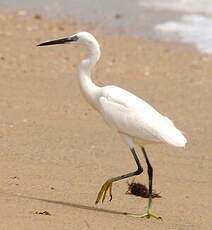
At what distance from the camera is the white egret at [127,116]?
26.6 feet

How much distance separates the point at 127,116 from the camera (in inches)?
326

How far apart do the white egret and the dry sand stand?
467 mm

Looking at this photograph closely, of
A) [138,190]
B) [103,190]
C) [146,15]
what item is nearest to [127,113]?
[103,190]

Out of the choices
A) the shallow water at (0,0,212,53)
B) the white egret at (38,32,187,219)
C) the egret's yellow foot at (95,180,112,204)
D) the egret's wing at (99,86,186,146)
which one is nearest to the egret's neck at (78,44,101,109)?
the white egret at (38,32,187,219)

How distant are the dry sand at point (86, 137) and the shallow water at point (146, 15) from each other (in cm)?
102

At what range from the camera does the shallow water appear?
60.1ft

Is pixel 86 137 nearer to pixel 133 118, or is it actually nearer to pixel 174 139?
pixel 133 118

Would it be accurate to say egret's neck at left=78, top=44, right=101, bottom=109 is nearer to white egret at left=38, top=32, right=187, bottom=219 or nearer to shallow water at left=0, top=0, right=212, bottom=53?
white egret at left=38, top=32, right=187, bottom=219

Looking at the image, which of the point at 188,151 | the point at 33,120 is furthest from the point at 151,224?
the point at 33,120

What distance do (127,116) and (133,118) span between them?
61 millimetres

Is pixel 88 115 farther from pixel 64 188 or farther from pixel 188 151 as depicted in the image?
pixel 64 188

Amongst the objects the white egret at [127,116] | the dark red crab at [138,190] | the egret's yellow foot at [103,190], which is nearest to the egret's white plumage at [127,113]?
the white egret at [127,116]

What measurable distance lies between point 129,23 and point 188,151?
8686 mm

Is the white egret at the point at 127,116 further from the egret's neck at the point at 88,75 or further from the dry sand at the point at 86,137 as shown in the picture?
the dry sand at the point at 86,137
